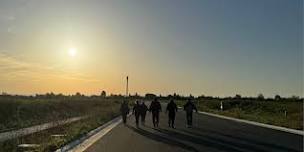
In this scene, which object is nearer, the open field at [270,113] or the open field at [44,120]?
the open field at [44,120]

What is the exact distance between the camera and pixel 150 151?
17.2 meters

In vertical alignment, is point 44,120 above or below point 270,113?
above

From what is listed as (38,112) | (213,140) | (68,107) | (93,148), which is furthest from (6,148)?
(68,107)

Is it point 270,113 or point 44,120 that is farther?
point 270,113

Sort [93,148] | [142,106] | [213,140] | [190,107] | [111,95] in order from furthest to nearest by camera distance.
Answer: [111,95]
[142,106]
[190,107]
[213,140]
[93,148]

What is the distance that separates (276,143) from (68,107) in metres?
57.0

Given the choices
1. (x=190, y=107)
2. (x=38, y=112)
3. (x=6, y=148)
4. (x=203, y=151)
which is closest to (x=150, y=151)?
(x=203, y=151)

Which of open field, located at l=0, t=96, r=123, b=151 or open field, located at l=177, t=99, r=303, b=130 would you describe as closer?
open field, located at l=0, t=96, r=123, b=151

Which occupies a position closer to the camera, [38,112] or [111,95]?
[38,112]

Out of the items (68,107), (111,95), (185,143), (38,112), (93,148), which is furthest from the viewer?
(111,95)

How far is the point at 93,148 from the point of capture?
18.5 metres

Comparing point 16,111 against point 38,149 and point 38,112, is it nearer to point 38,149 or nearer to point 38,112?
point 38,112

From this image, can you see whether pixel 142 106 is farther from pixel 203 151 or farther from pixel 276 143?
pixel 203 151

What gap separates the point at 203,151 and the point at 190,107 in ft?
53.7
